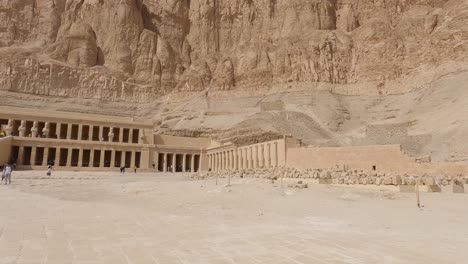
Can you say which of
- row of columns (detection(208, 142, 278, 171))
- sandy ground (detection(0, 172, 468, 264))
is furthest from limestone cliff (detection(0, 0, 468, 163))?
sandy ground (detection(0, 172, 468, 264))

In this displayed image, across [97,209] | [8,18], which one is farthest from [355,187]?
[8,18]

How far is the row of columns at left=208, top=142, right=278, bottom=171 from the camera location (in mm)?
33312

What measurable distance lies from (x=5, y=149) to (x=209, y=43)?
5553cm

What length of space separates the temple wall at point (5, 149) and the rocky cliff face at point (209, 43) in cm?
3211

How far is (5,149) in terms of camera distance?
1585 inches

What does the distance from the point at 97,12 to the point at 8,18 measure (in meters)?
17.7

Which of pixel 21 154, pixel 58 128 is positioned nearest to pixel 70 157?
pixel 21 154

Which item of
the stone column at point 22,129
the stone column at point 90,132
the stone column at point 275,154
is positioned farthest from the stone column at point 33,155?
the stone column at point 275,154

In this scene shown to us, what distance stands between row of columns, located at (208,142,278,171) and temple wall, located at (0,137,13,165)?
78.5ft

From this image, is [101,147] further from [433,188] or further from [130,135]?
[433,188]

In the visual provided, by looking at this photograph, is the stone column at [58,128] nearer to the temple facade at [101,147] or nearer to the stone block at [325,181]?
the temple facade at [101,147]

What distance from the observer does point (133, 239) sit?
6.46 metres

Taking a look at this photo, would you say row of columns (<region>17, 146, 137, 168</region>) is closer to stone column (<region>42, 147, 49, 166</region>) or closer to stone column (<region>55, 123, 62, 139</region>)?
stone column (<region>42, 147, 49, 166</region>)

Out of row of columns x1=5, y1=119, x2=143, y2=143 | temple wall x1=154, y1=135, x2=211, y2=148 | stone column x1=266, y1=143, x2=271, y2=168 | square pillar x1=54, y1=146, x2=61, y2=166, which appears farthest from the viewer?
temple wall x1=154, y1=135, x2=211, y2=148
